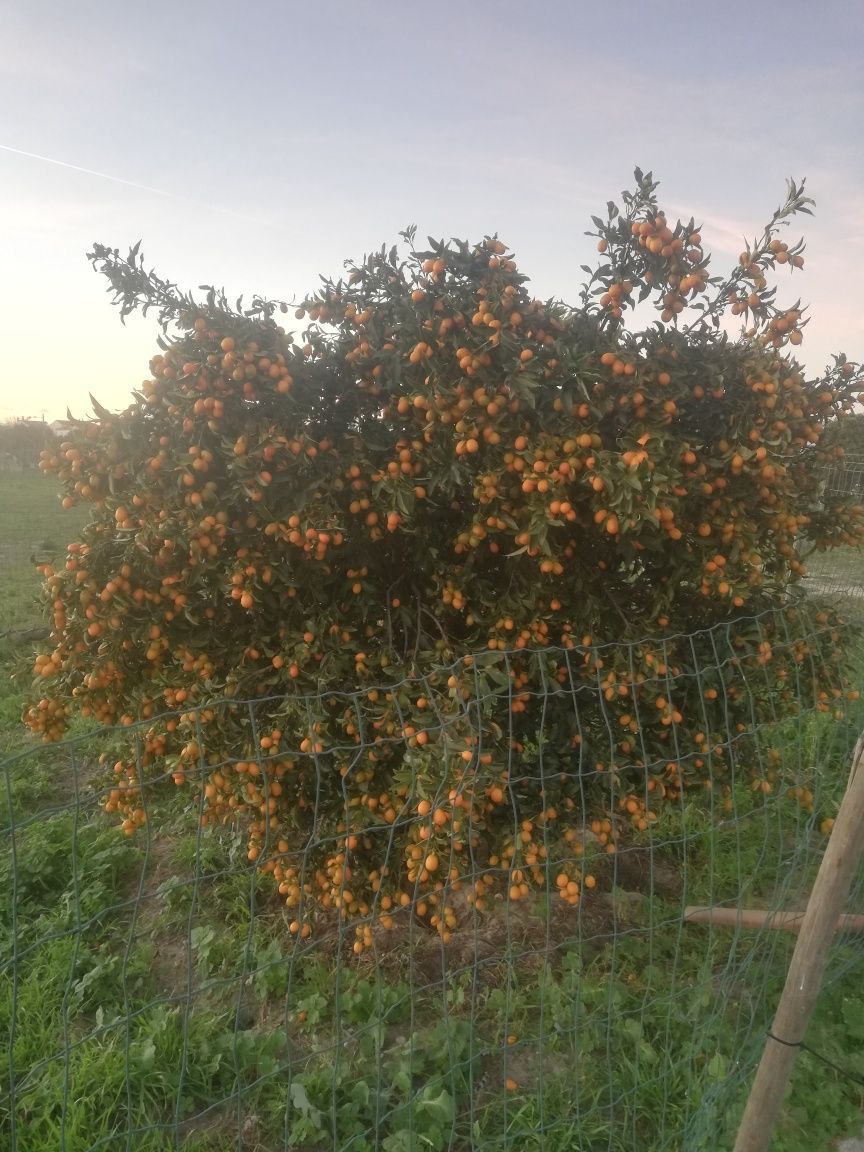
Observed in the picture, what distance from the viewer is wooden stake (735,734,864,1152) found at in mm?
1816

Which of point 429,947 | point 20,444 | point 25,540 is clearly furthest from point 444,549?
point 20,444

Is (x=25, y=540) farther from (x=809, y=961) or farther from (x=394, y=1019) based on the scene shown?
(x=809, y=961)

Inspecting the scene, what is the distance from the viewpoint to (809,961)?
6.30 feet

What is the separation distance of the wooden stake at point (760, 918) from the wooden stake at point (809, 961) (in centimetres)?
69

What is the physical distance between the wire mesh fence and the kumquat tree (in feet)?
0.13

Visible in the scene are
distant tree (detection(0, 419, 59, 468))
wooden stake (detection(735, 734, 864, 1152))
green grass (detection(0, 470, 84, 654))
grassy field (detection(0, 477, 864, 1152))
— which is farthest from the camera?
distant tree (detection(0, 419, 59, 468))

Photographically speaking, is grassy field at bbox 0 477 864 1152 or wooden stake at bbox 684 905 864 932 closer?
grassy field at bbox 0 477 864 1152

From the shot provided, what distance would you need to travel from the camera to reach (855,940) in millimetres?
3037

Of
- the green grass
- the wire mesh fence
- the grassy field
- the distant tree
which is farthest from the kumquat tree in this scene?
the distant tree

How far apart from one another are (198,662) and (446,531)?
41.7 inches

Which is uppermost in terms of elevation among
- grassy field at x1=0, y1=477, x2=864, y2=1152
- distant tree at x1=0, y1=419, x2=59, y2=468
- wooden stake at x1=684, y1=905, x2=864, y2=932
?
distant tree at x1=0, y1=419, x2=59, y2=468

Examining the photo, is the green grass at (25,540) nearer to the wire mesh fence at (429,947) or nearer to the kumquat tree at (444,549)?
the kumquat tree at (444,549)

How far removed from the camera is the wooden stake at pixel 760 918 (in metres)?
2.69

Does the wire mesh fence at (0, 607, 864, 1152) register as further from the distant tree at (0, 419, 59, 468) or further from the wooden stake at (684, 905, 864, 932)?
the distant tree at (0, 419, 59, 468)
